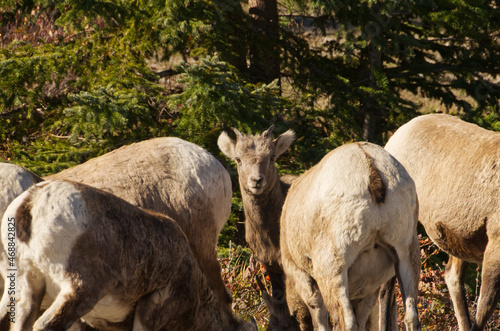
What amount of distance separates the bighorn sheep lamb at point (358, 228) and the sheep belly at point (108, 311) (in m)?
1.41

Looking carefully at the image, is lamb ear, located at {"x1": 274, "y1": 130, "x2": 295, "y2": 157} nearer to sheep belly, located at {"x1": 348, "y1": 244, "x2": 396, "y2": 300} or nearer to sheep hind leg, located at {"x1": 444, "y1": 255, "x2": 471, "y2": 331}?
sheep hind leg, located at {"x1": 444, "y1": 255, "x2": 471, "y2": 331}

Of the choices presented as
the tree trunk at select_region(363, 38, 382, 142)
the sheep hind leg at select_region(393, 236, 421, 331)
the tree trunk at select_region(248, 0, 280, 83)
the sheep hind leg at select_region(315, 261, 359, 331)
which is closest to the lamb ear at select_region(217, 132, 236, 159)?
the sheep hind leg at select_region(315, 261, 359, 331)

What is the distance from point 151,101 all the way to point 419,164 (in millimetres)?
4528

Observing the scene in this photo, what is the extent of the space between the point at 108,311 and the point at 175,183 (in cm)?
170

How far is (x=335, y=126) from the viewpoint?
10156 mm

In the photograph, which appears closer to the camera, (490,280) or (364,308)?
(364,308)

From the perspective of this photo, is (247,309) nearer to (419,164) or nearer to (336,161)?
(419,164)

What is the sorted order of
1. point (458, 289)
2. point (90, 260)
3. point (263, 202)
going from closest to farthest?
1. point (90, 260)
2. point (263, 202)
3. point (458, 289)

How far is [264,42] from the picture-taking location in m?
10.4

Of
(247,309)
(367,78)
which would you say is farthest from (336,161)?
(367,78)

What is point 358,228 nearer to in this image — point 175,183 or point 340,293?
point 340,293

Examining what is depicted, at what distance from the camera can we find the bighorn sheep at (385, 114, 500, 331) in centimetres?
607

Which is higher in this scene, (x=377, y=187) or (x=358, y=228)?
(x=377, y=187)

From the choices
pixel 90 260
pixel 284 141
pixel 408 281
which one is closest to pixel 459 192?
pixel 284 141
